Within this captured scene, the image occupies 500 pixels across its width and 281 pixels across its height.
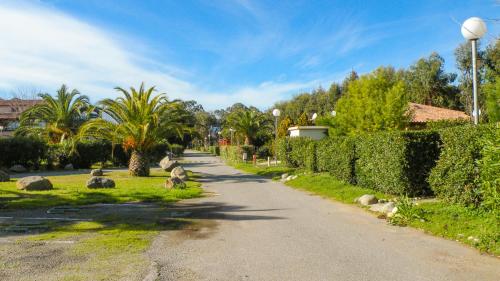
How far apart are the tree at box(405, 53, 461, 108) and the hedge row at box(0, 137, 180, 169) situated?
1382 inches

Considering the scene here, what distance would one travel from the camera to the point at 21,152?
30125 mm

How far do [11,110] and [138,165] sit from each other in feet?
195

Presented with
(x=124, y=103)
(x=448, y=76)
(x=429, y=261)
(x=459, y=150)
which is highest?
(x=448, y=76)

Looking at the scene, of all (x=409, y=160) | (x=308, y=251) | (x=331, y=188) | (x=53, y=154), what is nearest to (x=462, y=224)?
(x=308, y=251)

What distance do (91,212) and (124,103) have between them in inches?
473

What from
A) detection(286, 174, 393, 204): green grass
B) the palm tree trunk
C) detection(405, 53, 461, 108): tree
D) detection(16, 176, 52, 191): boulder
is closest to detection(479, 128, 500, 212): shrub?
detection(286, 174, 393, 204): green grass

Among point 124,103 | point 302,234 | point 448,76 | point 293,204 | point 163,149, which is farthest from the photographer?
point 448,76

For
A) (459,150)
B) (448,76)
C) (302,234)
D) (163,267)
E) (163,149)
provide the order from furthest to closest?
(448,76), (163,149), (459,150), (302,234), (163,267)

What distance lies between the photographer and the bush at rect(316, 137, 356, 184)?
15305 millimetres

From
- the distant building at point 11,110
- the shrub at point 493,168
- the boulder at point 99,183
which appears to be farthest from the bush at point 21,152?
the distant building at point 11,110

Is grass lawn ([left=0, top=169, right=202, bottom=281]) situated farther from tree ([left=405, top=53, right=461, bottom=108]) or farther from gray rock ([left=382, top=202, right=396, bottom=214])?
tree ([left=405, top=53, right=461, bottom=108])

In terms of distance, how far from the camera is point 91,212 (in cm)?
1098

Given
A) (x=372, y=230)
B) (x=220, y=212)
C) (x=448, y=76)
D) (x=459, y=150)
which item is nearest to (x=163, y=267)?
(x=372, y=230)

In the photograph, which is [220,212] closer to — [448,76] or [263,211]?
[263,211]
